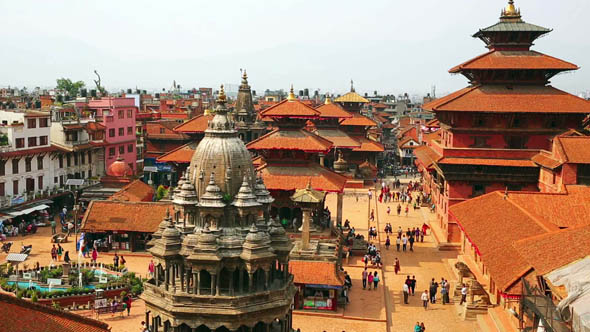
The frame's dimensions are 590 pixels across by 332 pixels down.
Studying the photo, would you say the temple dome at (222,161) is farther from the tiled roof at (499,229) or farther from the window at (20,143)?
the window at (20,143)

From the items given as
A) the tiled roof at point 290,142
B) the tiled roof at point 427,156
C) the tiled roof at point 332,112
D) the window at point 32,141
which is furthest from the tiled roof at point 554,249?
the tiled roof at point 332,112

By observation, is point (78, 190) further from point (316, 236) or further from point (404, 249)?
point (404, 249)

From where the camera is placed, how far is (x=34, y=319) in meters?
16.6

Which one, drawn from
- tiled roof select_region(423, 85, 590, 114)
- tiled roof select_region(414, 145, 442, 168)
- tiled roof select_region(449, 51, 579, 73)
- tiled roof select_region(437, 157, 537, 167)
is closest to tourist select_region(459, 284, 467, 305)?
tiled roof select_region(437, 157, 537, 167)

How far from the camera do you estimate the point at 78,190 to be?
54.4 m

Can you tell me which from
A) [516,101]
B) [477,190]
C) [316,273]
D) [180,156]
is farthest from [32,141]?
[516,101]

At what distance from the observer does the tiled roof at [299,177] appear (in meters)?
39.6

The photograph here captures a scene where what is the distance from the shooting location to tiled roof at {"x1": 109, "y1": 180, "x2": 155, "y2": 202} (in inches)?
1822

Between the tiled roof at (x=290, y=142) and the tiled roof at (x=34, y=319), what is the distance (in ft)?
76.2

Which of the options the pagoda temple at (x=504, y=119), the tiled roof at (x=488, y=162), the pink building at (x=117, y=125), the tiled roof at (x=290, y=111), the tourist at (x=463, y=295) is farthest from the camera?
the pink building at (x=117, y=125)

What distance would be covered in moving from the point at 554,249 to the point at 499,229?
6.71 meters

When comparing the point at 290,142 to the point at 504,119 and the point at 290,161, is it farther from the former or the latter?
the point at 504,119

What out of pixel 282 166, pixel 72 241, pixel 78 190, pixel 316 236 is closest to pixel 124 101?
pixel 78 190

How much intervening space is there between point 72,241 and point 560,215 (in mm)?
A: 31464
